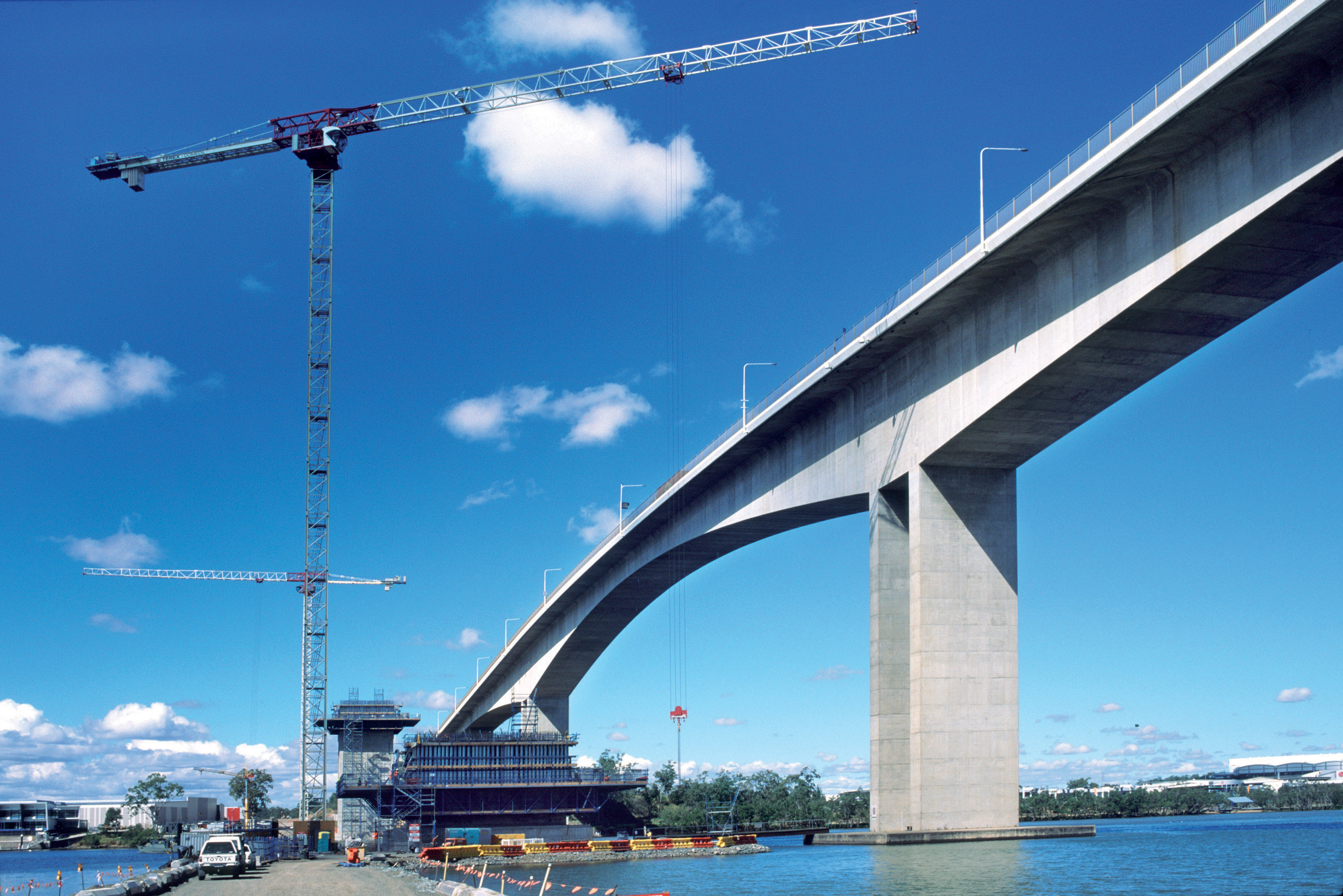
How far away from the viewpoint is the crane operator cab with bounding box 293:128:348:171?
109 meters

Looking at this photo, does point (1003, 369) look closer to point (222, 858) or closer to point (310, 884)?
point (310, 884)

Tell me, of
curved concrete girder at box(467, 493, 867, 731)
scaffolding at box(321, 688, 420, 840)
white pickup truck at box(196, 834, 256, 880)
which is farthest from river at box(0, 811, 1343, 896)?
scaffolding at box(321, 688, 420, 840)

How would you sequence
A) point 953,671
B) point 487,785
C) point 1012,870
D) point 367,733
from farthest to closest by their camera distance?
point 367,733
point 487,785
point 953,671
point 1012,870

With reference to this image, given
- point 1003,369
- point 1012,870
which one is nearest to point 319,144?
point 1003,369

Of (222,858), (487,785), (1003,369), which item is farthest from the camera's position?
(487,785)

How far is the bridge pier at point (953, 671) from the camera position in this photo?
160 ft

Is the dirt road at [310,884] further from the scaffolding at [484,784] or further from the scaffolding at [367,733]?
the scaffolding at [367,733]

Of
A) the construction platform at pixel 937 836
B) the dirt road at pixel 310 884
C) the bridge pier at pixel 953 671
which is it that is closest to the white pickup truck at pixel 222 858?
the dirt road at pixel 310 884

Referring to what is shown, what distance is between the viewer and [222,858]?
172ft

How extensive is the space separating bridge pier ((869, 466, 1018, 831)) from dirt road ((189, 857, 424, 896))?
20474 millimetres

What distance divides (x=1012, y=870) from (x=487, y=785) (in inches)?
2750

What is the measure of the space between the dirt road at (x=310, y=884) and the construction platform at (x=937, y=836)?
1849 centimetres

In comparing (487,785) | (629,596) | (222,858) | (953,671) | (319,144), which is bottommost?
(487,785)

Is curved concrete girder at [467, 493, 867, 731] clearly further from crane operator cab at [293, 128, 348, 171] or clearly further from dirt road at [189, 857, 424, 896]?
crane operator cab at [293, 128, 348, 171]
